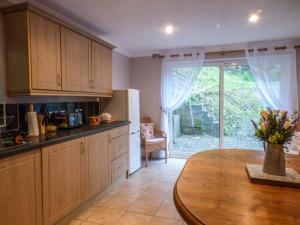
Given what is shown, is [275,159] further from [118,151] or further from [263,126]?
[118,151]

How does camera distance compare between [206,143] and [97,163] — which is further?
[206,143]

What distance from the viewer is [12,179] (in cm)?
167

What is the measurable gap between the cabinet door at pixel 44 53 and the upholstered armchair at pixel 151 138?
2277mm

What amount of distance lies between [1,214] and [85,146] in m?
1.08

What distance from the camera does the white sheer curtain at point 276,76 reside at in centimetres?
399

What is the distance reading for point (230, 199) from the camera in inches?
43.7

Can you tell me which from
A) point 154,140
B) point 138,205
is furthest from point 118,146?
point 154,140

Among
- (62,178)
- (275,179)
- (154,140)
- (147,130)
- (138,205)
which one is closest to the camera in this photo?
(275,179)

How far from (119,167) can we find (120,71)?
85.1 inches

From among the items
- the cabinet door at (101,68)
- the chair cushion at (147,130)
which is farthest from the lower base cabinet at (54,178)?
the chair cushion at (147,130)

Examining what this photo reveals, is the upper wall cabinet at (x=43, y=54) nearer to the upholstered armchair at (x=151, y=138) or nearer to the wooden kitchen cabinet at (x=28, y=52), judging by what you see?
the wooden kitchen cabinet at (x=28, y=52)

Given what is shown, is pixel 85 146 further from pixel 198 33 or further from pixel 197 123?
pixel 197 123

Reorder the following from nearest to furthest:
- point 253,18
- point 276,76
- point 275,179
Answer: point 275,179 < point 253,18 < point 276,76

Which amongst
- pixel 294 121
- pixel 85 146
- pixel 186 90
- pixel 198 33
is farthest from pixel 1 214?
pixel 186 90
